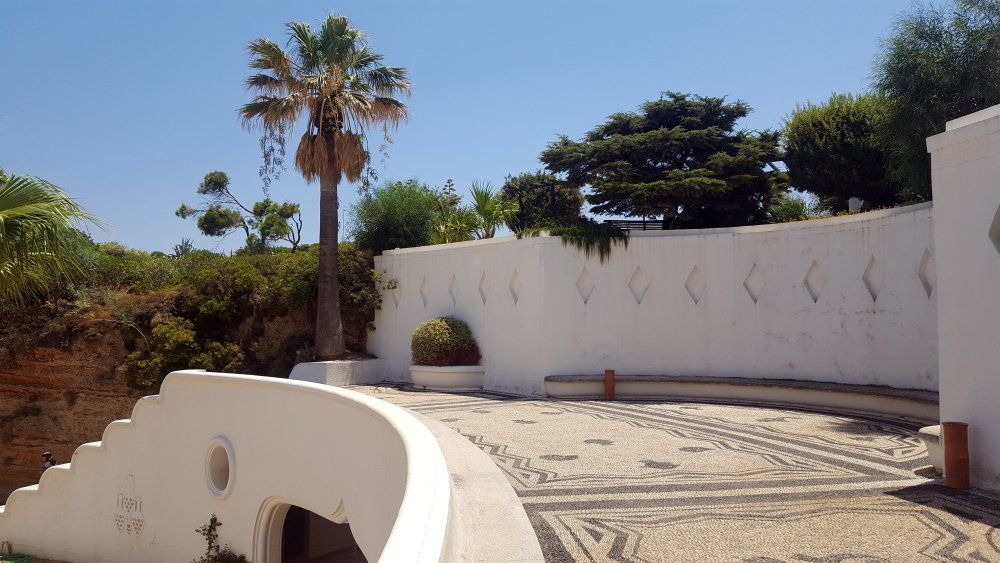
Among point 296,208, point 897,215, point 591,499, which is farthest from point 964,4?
point 296,208

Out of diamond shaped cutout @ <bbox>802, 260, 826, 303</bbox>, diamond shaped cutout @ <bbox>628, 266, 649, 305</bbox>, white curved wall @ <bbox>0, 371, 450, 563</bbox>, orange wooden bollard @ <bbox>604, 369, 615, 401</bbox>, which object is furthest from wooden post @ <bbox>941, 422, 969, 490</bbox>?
diamond shaped cutout @ <bbox>628, 266, 649, 305</bbox>

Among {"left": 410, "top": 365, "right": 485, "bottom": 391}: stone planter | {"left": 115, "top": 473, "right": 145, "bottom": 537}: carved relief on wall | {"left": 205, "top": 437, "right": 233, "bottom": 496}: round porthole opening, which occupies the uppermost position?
{"left": 410, "top": 365, "right": 485, "bottom": 391}: stone planter

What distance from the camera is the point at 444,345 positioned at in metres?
13.7

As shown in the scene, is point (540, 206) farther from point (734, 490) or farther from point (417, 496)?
point (417, 496)

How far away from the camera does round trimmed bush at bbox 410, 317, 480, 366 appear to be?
1368 cm

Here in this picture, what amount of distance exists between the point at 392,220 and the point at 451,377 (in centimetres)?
479

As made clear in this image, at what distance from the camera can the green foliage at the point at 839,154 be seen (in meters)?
Answer: 16.5

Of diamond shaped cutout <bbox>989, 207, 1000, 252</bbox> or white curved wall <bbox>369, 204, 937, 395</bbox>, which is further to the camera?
white curved wall <bbox>369, 204, 937, 395</bbox>

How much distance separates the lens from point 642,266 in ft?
42.2

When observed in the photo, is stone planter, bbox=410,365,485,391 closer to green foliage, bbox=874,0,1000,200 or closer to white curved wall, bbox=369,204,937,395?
white curved wall, bbox=369,204,937,395

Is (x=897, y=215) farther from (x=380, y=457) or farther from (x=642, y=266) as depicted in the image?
(x=380, y=457)

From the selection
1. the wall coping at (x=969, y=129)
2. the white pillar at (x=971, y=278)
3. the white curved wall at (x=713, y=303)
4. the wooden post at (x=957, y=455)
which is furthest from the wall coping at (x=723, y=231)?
the wooden post at (x=957, y=455)

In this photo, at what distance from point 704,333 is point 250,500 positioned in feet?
26.2

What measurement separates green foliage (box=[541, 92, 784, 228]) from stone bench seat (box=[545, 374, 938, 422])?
15.8ft
